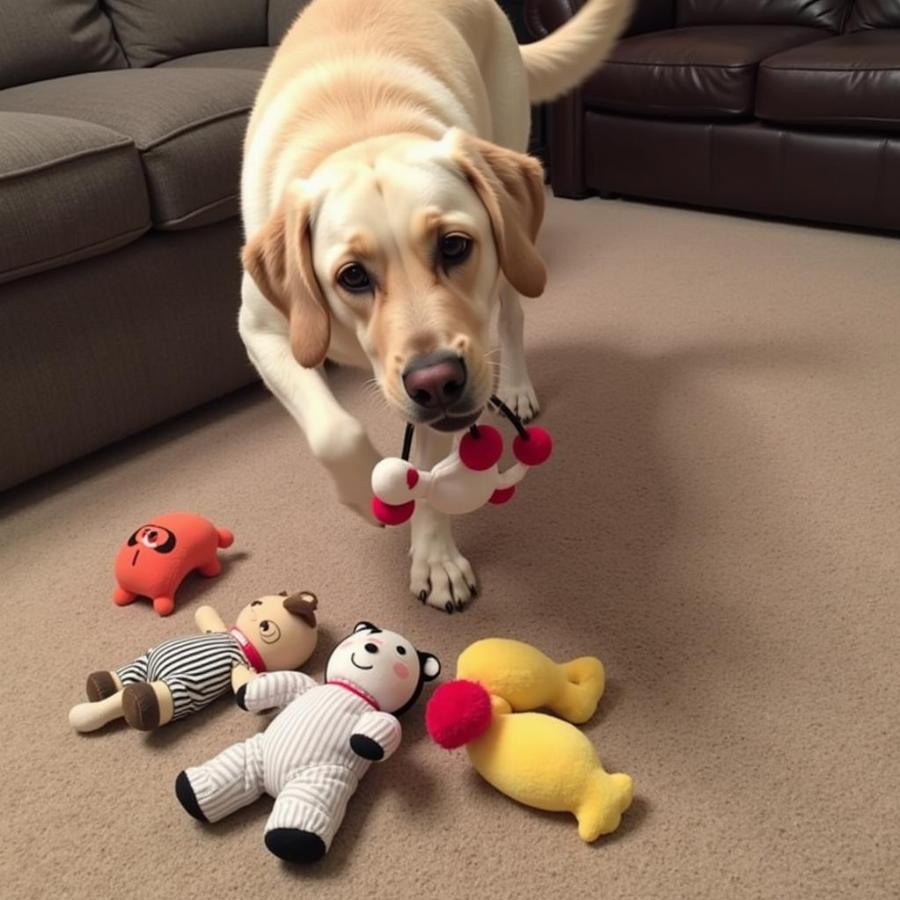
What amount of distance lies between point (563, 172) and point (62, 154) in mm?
2290

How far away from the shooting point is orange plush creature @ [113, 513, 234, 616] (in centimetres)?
146

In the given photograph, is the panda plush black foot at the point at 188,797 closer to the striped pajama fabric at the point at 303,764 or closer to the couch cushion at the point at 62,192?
the striped pajama fabric at the point at 303,764

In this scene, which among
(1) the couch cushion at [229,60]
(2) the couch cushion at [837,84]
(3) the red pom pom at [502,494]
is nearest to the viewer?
(3) the red pom pom at [502,494]

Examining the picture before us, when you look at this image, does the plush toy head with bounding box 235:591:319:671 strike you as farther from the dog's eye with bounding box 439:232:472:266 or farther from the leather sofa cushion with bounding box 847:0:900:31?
the leather sofa cushion with bounding box 847:0:900:31

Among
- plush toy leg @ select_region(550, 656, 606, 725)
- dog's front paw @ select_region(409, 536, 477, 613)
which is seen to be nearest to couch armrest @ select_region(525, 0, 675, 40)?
dog's front paw @ select_region(409, 536, 477, 613)

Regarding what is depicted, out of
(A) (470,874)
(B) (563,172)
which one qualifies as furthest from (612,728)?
(B) (563,172)

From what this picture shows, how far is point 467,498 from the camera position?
1.26m

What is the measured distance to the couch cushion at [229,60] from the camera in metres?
2.51

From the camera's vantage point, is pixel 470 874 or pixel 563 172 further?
pixel 563 172

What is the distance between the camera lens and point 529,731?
1.07 m

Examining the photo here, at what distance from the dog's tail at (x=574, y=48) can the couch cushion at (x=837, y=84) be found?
0.87 metres

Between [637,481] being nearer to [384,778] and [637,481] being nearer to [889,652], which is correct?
[889,652]

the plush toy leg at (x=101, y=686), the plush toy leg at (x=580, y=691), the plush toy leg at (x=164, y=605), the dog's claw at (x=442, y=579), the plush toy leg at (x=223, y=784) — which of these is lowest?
the plush toy leg at (x=164, y=605)

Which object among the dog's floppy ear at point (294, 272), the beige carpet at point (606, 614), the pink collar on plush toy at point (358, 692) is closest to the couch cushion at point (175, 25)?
the beige carpet at point (606, 614)
